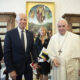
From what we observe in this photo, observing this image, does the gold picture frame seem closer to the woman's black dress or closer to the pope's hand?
the woman's black dress

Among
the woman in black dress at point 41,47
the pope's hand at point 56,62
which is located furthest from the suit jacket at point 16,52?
the woman in black dress at point 41,47

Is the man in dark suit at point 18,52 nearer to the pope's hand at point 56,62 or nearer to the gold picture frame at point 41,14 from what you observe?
the pope's hand at point 56,62

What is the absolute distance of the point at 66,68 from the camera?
3105 millimetres

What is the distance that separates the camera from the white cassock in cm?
310

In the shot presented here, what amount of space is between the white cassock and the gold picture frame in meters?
4.02

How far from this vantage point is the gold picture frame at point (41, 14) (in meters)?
7.33

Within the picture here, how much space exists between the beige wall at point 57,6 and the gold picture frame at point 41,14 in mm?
220

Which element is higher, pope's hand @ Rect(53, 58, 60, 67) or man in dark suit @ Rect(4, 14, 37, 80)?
man in dark suit @ Rect(4, 14, 37, 80)

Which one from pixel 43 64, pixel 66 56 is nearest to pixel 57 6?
pixel 43 64

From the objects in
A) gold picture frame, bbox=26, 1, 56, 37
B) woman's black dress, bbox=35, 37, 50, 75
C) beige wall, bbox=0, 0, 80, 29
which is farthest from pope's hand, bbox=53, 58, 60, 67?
beige wall, bbox=0, 0, 80, 29

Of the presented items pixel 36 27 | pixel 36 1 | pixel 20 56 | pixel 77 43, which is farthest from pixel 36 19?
pixel 20 56

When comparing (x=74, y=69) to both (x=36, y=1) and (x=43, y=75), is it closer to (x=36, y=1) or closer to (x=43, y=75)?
Answer: (x=43, y=75)

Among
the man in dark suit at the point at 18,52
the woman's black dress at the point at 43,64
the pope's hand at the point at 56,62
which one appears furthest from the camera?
the woman's black dress at the point at 43,64

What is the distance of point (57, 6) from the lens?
24.5ft
